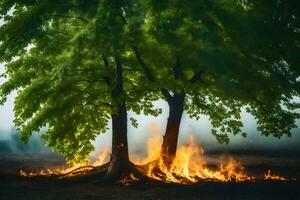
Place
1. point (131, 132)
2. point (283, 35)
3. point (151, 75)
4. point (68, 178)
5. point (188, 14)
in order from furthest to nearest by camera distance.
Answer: point (131, 132) < point (68, 178) < point (151, 75) < point (283, 35) < point (188, 14)

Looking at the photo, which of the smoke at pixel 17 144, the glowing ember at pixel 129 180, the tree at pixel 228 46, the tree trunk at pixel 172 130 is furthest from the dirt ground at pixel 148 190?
the smoke at pixel 17 144

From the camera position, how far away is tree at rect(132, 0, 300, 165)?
575 inches

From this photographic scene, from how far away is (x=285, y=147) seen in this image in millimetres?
51969

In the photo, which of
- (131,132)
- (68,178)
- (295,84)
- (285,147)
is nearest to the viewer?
(295,84)

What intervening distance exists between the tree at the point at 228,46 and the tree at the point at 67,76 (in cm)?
181

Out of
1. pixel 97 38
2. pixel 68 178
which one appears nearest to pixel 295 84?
pixel 97 38

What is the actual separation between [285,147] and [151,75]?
36694 millimetres

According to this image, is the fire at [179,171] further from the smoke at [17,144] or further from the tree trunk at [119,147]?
the smoke at [17,144]

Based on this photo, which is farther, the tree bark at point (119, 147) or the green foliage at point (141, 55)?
the tree bark at point (119, 147)

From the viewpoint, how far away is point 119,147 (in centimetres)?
2186

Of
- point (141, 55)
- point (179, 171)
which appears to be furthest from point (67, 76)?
point (179, 171)

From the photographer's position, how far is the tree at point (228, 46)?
1459cm

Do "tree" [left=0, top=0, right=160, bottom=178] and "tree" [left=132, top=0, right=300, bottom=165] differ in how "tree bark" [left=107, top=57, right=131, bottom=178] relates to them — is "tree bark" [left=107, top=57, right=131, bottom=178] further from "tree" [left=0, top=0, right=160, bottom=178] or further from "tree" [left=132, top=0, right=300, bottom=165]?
"tree" [left=132, top=0, right=300, bottom=165]

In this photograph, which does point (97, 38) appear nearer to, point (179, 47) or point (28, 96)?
point (179, 47)
